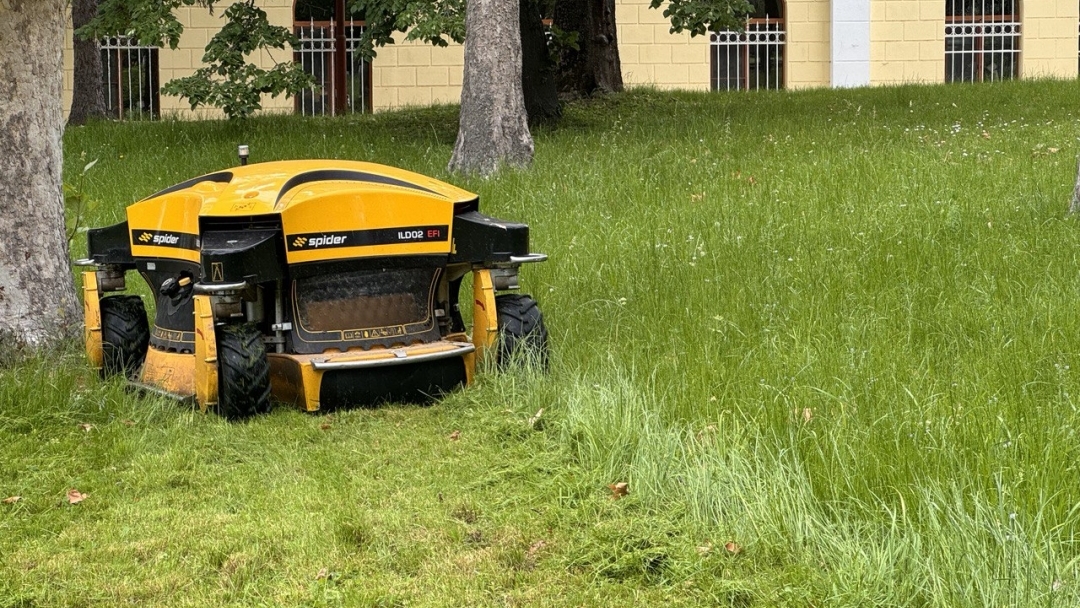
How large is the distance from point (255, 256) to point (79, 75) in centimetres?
1454

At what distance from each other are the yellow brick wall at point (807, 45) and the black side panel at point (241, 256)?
18.9 meters

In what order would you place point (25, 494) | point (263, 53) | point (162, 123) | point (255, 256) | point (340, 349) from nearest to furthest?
1. point (25, 494)
2. point (255, 256)
3. point (340, 349)
4. point (162, 123)
5. point (263, 53)

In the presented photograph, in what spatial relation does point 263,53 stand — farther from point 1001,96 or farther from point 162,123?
point 1001,96

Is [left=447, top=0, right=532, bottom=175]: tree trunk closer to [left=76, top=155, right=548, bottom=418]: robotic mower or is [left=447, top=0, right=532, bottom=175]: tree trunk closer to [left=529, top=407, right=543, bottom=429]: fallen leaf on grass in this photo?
[left=76, top=155, right=548, bottom=418]: robotic mower

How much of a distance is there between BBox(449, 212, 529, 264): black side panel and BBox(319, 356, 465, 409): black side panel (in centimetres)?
48

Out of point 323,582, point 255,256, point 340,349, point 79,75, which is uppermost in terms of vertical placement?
point 79,75

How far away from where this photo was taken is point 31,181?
6.76 m

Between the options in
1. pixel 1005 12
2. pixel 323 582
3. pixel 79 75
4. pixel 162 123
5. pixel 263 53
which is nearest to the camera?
pixel 323 582

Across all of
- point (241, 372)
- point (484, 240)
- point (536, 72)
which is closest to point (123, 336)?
point (241, 372)

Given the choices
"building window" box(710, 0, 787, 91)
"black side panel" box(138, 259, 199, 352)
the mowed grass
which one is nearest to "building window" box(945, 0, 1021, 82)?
"building window" box(710, 0, 787, 91)

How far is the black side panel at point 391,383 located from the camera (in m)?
5.95

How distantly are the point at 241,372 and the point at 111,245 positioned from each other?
136 cm

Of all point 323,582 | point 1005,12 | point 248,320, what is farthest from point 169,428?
point 1005,12

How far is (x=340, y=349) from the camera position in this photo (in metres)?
6.11
